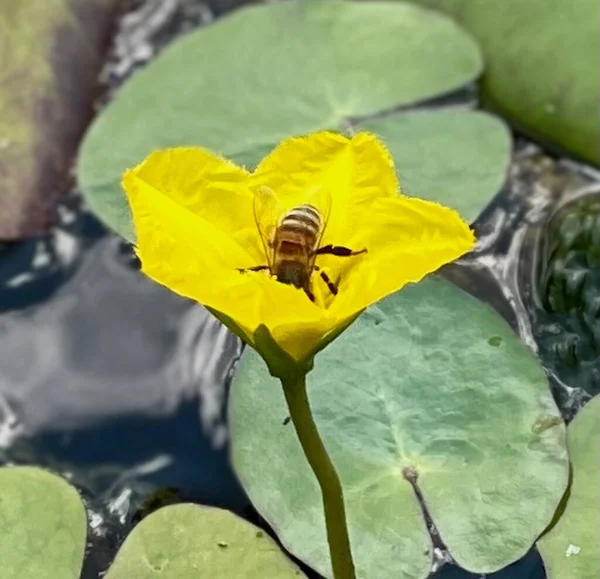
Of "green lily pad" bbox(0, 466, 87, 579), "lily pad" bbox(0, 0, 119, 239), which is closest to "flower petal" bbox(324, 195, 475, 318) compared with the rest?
"green lily pad" bbox(0, 466, 87, 579)

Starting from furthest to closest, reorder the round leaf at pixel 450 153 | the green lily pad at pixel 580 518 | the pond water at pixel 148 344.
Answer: the round leaf at pixel 450 153 < the pond water at pixel 148 344 < the green lily pad at pixel 580 518

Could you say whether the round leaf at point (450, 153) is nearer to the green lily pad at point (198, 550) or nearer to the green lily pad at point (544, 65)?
the green lily pad at point (544, 65)

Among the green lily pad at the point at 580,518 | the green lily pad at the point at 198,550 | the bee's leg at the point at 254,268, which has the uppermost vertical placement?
the bee's leg at the point at 254,268

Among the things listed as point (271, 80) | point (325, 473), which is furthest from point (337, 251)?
point (271, 80)

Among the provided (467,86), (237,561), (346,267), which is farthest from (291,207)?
(467,86)

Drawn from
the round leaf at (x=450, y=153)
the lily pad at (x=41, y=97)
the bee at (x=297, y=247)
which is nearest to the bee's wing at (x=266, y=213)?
the bee at (x=297, y=247)

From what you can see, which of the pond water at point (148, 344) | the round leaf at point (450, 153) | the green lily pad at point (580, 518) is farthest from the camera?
the round leaf at point (450, 153)

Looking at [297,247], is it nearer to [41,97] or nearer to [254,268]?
[254,268]

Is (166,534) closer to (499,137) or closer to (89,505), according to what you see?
(89,505)
